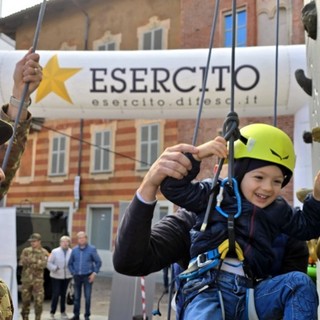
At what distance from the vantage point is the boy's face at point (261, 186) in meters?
1.41

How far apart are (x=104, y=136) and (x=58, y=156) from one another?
2.15m

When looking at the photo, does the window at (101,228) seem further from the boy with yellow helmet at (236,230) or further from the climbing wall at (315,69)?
the boy with yellow helmet at (236,230)

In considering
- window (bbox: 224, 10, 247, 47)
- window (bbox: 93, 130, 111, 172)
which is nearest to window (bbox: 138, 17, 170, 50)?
window (bbox: 224, 10, 247, 47)

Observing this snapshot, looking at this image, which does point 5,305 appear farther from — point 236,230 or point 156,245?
point 236,230

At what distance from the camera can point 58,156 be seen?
1869 centimetres

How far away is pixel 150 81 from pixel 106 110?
69 cm

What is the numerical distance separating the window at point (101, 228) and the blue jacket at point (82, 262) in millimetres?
8402

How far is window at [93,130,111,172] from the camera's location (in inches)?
688

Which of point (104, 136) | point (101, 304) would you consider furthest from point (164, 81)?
point (104, 136)

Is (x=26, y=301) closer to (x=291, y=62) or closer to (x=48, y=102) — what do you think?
(x=48, y=102)

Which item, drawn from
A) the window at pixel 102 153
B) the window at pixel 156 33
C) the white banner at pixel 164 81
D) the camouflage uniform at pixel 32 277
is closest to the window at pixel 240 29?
the window at pixel 156 33

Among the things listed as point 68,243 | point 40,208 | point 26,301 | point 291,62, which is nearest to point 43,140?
point 40,208

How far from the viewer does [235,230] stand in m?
1.35

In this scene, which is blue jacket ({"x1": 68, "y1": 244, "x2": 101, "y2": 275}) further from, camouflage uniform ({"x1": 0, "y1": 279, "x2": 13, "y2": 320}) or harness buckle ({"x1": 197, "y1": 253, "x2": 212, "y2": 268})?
harness buckle ({"x1": 197, "y1": 253, "x2": 212, "y2": 268})
